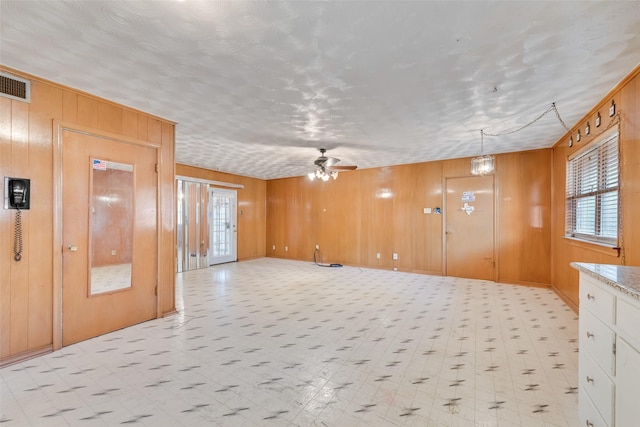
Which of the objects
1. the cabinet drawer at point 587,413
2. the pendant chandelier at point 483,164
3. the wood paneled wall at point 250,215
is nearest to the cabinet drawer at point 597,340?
the cabinet drawer at point 587,413

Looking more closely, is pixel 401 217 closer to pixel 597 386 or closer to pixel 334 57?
pixel 334 57

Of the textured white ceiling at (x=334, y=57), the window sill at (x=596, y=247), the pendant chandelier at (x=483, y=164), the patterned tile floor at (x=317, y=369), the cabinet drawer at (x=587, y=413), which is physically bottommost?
the patterned tile floor at (x=317, y=369)

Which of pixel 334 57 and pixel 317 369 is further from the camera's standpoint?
pixel 317 369

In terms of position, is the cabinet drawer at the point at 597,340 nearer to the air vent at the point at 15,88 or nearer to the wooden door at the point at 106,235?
the wooden door at the point at 106,235

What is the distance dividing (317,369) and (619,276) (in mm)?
2148

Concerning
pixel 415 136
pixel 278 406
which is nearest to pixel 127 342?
pixel 278 406

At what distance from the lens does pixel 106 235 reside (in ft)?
10.5

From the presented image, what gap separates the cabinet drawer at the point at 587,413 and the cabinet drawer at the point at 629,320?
55cm

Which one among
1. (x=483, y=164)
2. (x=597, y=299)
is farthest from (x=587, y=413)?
(x=483, y=164)

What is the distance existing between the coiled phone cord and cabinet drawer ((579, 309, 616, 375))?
14.2ft

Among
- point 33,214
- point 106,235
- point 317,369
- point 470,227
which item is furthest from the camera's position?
point 470,227

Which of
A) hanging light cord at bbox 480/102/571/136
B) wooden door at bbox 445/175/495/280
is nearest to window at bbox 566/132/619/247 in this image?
hanging light cord at bbox 480/102/571/136

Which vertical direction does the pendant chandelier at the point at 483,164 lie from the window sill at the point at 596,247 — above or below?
above

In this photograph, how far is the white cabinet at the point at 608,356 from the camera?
1.30 meters
